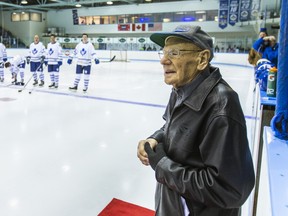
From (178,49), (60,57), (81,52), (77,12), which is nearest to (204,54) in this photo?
(178,49)

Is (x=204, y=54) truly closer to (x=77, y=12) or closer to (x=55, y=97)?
(x=55, y=97)

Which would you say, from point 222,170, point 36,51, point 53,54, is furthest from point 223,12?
point 222,170

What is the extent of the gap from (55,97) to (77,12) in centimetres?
2239

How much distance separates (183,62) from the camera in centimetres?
103

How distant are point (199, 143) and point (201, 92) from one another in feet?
0.58

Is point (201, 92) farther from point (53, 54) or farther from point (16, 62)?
point (16, 62)

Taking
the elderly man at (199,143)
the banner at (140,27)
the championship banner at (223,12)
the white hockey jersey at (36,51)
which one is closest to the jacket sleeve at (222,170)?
the elderly man at (199,143)

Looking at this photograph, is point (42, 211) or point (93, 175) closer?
point (42, 211)

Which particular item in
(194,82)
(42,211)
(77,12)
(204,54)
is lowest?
(42,211)

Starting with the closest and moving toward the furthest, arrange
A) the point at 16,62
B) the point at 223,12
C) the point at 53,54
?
the point at 16,62
the point at 53,54
the point at 223,12

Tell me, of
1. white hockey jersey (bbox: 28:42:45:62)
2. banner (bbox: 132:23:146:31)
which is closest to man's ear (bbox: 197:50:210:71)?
white hockey jersey (bbox: 28:42:45:62)

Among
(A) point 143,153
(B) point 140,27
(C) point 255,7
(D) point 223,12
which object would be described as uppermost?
(D) point 223,12

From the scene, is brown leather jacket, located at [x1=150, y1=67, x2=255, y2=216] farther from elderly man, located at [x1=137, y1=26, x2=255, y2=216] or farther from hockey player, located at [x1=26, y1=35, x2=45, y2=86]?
hockey player, located at [x1=26, y1=35, x2=45, y2=86]

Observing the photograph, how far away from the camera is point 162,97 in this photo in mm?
7367
